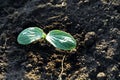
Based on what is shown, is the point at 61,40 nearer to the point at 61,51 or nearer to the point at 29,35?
the point at 61,51

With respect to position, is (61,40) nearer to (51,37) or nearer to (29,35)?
(51,37)

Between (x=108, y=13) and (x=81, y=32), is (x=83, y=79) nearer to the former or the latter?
(x=81, y=32)

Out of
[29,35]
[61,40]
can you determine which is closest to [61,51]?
[61,40]

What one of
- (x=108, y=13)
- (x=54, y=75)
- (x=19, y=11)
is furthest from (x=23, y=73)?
(x=108, y=13)
